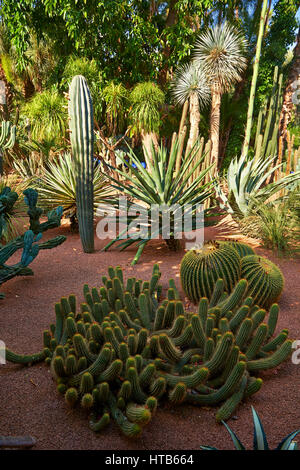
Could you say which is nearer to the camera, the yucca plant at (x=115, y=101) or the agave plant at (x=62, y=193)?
the agave plant at (x=62, y=193)

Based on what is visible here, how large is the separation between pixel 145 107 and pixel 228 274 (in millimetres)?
8253

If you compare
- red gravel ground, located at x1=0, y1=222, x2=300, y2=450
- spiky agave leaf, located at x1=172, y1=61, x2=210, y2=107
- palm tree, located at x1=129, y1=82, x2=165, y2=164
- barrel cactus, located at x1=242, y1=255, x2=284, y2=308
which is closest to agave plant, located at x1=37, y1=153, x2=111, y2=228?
red gravel ground, located at x1=0, y1=222, x2=300, y2=450

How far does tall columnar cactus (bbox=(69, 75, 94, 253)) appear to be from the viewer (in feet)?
15.1

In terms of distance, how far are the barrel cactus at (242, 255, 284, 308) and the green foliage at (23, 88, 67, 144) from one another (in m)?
8.69

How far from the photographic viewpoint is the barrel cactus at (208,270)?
3.29 meters

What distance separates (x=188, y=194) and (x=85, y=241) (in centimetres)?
145

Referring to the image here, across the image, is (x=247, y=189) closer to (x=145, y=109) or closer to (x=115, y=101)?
(x=145, y=109)

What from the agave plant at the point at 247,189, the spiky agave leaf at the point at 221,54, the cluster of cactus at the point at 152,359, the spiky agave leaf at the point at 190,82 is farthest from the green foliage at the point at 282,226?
the spiky agave leaf at the point at 221,54

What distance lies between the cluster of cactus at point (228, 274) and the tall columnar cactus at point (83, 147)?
6.00ft

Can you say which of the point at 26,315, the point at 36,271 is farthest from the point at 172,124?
the point at 26,315

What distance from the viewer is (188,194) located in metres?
4.74

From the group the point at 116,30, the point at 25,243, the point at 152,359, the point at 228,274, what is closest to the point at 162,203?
the point at 228,274

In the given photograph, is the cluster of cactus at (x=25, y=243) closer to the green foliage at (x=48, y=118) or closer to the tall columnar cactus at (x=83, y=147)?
the tall columnar cactus at (x=83, y=147)
